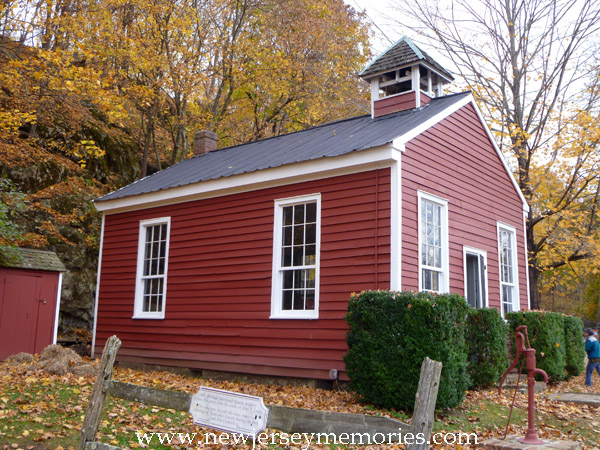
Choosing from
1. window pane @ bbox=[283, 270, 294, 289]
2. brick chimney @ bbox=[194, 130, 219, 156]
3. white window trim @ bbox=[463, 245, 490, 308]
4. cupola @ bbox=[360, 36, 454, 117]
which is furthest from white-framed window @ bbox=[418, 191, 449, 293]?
brick chimney @ bbox=[194, 130, 219, 156]

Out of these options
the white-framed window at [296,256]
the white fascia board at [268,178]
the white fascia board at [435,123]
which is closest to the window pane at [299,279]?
the white-framed window at [296,256]

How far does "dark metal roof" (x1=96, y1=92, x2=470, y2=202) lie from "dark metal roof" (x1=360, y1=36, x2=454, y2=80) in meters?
0.97

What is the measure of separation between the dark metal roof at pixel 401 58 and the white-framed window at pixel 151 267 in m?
6.31

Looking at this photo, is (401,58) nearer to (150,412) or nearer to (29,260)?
(150,412)

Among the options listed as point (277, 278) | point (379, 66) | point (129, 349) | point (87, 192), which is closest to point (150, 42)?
point (87, 192)

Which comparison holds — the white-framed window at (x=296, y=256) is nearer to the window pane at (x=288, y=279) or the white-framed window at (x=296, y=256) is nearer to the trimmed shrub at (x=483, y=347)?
the window pane at (x=288, y=279)

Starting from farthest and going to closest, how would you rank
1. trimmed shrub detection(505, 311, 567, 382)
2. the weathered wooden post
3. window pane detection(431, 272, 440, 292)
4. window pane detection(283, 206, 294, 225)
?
trimmed shrub detection(505, 311, 567, 382), window pane detection(283, 206, 294, 225), window pane detection(431, 272, 440, 292), the weathered wooden post

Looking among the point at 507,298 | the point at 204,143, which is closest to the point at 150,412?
the point at 507,298

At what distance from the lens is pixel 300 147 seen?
13.0 m

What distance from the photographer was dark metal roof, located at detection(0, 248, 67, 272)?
13.5 metres

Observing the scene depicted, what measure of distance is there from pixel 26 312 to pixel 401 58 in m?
10.9

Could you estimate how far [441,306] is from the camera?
8.23 m

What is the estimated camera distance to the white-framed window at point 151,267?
1385 cm

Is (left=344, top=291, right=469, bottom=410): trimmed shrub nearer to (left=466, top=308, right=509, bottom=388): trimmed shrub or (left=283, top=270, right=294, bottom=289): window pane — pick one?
(left=466, top=308, right=509, bottom=388): trimmed shrub
